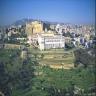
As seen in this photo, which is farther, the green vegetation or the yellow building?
the yellow building

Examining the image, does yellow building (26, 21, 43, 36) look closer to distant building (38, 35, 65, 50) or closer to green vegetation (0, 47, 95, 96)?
distant building (38, 35, 65, 50)

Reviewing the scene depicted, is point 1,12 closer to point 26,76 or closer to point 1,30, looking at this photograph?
point 1,30

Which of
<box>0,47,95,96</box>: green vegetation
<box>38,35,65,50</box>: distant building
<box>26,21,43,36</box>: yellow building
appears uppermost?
<box>26,21,43,36</box>: yellow building

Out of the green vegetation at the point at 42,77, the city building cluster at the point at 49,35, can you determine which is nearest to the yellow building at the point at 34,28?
the city building cluster at the point at 49,35

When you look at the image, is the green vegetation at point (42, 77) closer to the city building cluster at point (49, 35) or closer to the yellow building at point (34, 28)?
the city building cluster at point (49, 35)

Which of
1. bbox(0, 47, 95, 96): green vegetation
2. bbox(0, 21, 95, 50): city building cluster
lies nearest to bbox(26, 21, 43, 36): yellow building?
bbox(0, 21, 95, 50): city building cluster

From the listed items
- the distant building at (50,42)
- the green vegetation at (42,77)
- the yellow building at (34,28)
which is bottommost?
the green vegetation at (42,77)

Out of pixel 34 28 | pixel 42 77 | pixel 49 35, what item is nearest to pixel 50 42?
pixel 49 35

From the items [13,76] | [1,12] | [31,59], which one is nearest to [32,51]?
[31,59]

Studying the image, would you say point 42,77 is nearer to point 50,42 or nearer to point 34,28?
point 50,42
